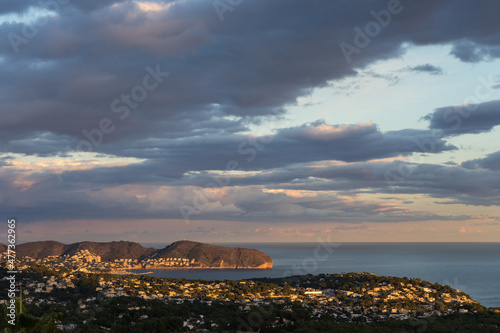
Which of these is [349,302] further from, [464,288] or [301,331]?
[464,288]

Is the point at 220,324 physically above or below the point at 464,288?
above

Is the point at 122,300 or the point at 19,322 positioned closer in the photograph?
the point at 19,322

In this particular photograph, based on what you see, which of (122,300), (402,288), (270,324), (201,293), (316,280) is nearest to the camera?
(270,324)

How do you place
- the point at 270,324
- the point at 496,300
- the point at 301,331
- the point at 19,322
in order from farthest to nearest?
the point at 496,300 < the point at 270,324 < the point at 301,331 < the point at 19,322

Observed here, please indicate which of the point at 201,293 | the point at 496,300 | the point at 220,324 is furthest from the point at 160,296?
the point at 496,300

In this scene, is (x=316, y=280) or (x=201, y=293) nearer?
(x=201, y=293)

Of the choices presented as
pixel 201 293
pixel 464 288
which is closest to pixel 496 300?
pixel 464 288

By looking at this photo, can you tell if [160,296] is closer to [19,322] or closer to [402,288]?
[402,288]

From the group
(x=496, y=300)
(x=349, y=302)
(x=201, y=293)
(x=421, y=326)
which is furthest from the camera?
(x=496, y=300)

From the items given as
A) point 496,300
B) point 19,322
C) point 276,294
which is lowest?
point 496,300
